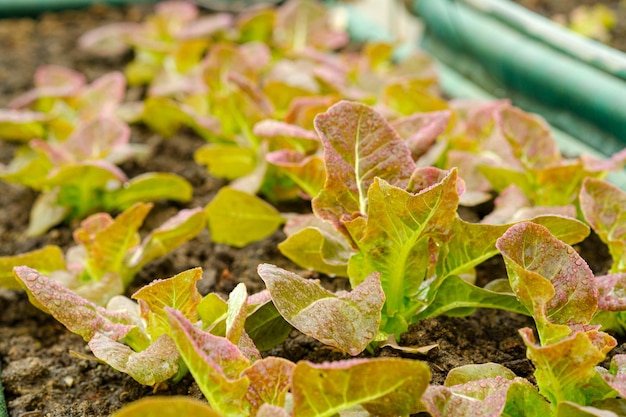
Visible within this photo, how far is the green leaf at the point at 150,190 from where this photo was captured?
1215mm

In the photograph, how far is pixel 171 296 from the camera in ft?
2.55

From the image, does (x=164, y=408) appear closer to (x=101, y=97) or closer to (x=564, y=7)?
(x=101, y=97)

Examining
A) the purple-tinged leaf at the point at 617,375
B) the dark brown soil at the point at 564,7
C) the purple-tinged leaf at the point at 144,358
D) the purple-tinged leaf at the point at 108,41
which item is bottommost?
the purple-tinged leaf at the point at 108,41

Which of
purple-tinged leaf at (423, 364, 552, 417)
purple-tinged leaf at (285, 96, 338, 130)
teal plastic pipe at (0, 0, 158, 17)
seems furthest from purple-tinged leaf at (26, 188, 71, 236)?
teal plastic pipe at (0, 0, 158, 17)

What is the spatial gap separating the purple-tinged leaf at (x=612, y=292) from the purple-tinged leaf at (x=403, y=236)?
176mm

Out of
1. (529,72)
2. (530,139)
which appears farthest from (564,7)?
(530,139)

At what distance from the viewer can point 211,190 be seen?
1.31m

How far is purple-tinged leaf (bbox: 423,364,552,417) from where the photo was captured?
0.66 metres

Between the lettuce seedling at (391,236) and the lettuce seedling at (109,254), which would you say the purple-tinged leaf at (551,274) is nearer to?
the lettuce seedling at (391,236)

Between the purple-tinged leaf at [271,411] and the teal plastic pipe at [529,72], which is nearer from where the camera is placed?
the purple-tinged leaf at [271,411]

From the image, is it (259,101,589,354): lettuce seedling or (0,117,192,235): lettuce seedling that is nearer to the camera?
(259,101,589,354): lettuce seedling

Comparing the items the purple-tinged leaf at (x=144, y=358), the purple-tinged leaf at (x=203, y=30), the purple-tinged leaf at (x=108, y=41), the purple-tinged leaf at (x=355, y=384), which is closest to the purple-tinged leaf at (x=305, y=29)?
the purple-tinged leaf at (x=203, y=30)

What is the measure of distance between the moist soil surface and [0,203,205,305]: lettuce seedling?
0.17ft

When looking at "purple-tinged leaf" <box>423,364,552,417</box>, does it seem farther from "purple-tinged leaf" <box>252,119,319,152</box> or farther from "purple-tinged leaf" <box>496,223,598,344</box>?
"purple-tinged leaf" <box>252,119,319,152</box>
